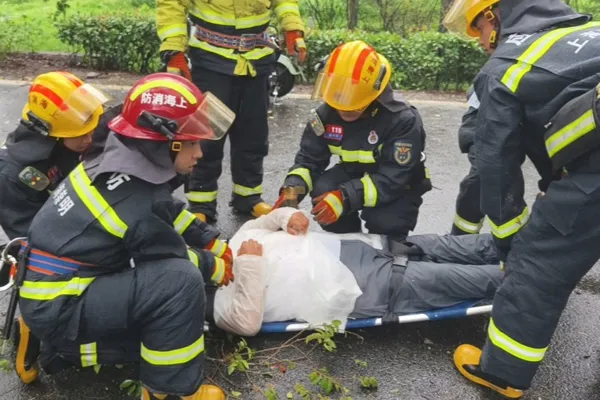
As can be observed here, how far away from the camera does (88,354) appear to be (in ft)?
8.15

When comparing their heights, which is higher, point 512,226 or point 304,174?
point 512,226

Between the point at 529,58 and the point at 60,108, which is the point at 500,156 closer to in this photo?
the point at 529,58

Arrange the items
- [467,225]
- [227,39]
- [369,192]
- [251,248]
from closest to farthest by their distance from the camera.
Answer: [251,248] < [369,192] < [467,225] < [227,39]

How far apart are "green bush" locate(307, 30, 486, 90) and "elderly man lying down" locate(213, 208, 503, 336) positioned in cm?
495

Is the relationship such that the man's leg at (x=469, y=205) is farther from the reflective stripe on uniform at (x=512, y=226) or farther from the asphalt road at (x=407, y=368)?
the reflective stripe on uniform at (x=512, y=226)

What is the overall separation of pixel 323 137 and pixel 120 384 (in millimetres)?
1812

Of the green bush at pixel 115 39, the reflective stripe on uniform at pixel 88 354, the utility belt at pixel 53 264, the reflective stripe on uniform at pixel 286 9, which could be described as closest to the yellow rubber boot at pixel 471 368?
the reflective stripe on uniform at pixel 88 354

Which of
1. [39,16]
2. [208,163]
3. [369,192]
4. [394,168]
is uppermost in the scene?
[394,168]

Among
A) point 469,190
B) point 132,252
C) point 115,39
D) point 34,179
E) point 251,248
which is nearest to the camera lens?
point 132,252

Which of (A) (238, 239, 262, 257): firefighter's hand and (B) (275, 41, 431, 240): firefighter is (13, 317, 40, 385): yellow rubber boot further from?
(B) (275, 41, 431, 240): firefighter

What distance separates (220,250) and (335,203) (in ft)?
2.59

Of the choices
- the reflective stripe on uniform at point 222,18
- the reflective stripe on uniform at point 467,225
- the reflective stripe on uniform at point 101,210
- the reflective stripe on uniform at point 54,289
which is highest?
the reflective stripe on uniform at point 222,18

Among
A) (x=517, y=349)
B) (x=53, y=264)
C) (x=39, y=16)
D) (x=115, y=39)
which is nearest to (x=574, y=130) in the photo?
(x=517, y=349)

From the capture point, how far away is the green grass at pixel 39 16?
8938 millimetres
